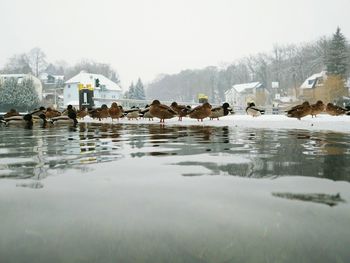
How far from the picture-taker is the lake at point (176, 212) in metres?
1.75

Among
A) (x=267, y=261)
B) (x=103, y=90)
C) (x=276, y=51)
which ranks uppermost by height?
(x=276, y=51)

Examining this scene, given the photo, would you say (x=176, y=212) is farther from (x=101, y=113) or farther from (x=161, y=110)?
(x=101, y=113)

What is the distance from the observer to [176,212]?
2.40 m

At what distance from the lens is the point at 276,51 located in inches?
4080

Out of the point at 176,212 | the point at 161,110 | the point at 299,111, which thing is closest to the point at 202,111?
the point at 161,110

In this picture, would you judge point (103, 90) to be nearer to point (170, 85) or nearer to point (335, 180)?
point (170, 85)

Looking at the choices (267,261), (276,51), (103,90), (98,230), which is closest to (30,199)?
(98,230)

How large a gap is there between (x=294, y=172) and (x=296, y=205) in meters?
1.46

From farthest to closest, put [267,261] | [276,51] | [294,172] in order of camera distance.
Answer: [276,51]
[294,172]
[267,261]

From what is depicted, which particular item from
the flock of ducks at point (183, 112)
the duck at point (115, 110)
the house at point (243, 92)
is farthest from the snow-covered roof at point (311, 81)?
the duck at point (115, 110)

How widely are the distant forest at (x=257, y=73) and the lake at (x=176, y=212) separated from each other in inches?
2468

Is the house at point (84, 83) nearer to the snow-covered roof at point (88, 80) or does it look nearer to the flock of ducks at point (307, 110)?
the snow-covered roof at point (88, 80)

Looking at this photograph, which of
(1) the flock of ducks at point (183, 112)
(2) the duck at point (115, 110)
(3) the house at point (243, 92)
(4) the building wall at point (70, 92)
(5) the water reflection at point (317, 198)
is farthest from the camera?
(3) the house at point (243, 92)

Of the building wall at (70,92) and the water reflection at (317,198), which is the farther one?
the building wall at (70,92)
